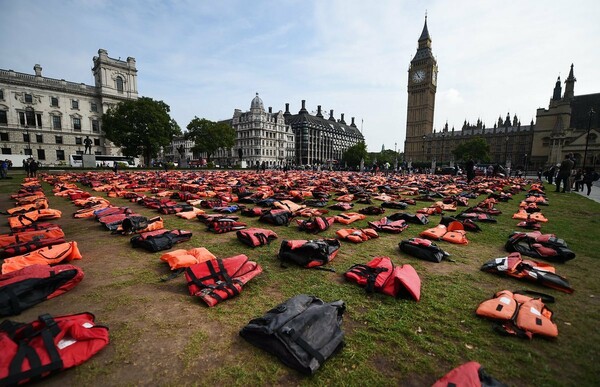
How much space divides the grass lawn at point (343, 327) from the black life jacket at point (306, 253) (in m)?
0.18

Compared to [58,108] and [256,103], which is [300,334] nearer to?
[58,108]

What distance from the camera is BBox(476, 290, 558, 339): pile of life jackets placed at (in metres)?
2.89

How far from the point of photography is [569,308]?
3525mm

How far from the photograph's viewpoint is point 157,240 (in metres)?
5.52

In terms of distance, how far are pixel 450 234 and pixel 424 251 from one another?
1.82 meters

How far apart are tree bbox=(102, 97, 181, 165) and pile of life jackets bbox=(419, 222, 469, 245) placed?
5349 centimetres

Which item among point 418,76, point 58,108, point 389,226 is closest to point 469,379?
point 389,226

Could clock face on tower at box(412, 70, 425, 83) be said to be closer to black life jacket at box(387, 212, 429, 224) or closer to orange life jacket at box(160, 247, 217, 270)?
black life jacket at box(387, 212, 429, 224)

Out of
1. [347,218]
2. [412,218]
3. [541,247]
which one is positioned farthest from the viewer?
[412,218]

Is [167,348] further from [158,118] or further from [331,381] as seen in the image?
[158,118]

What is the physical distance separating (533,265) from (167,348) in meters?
5.64

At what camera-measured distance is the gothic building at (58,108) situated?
51938 millimetres

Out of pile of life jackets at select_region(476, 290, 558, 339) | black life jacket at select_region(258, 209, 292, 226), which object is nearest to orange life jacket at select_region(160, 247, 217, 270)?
black life jacket at select_region(258, 209, 292, 226)

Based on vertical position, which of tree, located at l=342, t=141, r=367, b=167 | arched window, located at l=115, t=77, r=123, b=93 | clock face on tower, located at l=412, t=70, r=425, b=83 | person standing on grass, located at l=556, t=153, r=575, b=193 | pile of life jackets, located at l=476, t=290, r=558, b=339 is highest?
clock face on tower, located at l=412, t=70, r=425, b=83
